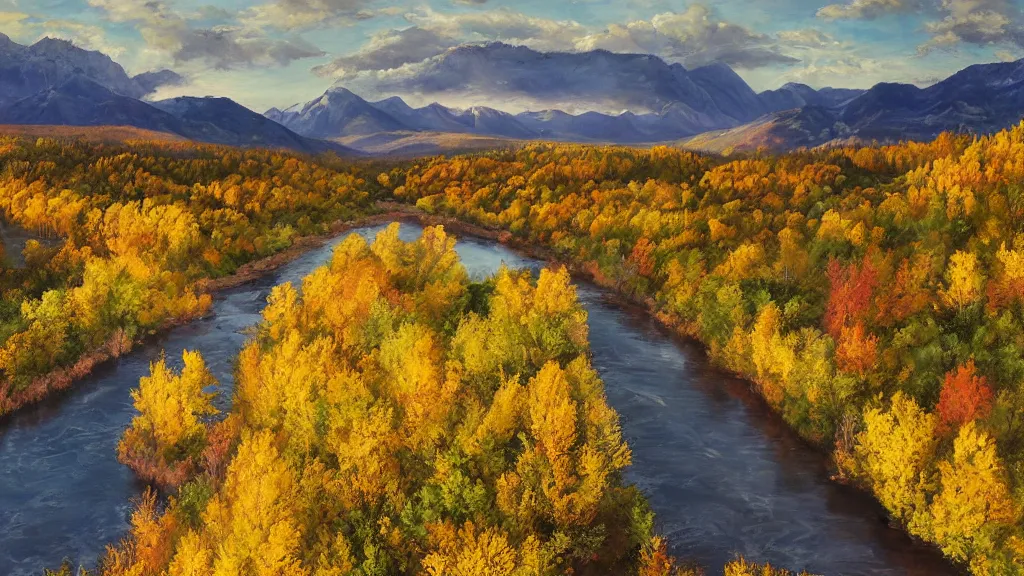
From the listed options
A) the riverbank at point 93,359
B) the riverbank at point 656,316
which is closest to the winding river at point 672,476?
the riverbank at point 656,316

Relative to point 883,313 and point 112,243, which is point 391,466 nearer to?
point 883,313

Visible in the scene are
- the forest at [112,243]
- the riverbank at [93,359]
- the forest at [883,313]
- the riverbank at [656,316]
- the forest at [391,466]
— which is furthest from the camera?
the forest at [112,243]

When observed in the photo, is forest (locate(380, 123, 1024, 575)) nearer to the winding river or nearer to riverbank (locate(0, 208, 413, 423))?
the winding river

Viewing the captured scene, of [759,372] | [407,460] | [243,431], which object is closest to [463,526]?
[407,460]

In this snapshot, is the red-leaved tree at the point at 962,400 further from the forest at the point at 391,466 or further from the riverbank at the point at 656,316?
the forest at the point at 391,466

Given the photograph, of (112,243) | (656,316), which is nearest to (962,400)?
(656,316)

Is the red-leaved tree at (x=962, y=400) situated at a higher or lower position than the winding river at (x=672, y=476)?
higher
